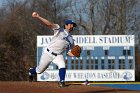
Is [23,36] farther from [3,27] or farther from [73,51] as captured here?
[73,51]

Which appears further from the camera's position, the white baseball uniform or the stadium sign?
the stadium sign

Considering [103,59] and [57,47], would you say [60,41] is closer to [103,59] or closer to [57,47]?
[57,47]

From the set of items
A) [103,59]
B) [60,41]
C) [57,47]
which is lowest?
[103,59]

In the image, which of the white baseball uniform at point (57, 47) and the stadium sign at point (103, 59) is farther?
the stadium sign at point (103, 59)

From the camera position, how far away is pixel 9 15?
1747 inches

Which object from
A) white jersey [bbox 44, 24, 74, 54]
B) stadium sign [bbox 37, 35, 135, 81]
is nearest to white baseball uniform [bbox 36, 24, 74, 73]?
white jersey [bbox 44, 24, 74, 54]

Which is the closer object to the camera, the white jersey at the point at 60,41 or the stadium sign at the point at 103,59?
the white jersey at the point at 60,41

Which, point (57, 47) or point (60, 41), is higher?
point (60, 41)

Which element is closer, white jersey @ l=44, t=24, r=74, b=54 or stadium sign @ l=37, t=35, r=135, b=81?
white jersey @ l=44, t=24, r=74, b=54

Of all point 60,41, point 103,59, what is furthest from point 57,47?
point 103,59

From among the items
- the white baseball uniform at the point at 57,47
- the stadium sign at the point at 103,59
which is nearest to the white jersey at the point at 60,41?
the white baseball uniform at the point at 57,47

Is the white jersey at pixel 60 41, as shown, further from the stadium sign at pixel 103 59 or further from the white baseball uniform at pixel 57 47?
the stadium sign at pixel 103 59

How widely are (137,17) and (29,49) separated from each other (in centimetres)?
1063

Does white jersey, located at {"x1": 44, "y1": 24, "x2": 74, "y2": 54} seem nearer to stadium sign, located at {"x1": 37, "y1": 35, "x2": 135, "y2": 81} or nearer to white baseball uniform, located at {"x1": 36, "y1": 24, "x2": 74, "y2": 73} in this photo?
white baseball uniform, located at {"x1": 36, "y1": 24, "x2": 74, "y2": 73}
